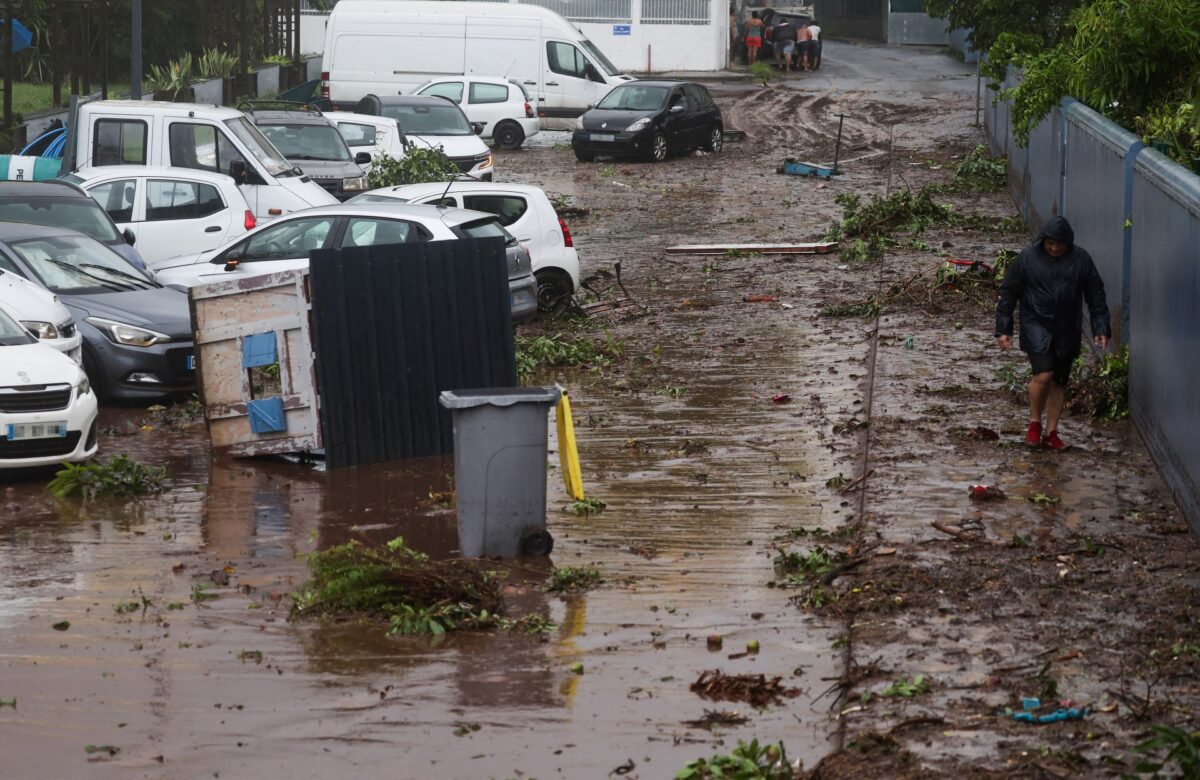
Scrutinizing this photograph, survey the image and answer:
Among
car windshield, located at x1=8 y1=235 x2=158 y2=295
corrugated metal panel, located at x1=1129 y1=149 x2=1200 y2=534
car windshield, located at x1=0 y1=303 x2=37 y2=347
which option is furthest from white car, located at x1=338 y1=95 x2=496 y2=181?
corrugated metal panel, located at x1=1129 y1=149 x2=1200 y2=534

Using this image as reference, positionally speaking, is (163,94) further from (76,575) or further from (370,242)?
(76,575)

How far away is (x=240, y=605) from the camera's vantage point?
8.42 m

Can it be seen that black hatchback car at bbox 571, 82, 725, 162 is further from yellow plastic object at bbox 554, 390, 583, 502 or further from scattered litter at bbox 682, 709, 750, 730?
scattered litter at bbox 682, 709, 750, 730

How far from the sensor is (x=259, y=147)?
67.9 feet

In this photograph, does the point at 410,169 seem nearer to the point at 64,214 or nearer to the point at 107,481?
the point at 64,214

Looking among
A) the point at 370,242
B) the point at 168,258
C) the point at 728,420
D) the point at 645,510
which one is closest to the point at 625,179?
the point at 168,258

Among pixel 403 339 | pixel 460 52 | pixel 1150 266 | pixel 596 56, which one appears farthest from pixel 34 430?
pixel 596 56

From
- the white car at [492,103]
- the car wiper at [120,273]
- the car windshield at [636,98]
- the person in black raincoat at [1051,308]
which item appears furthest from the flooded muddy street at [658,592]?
the white car at [492,103]

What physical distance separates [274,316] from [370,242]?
3.35 m

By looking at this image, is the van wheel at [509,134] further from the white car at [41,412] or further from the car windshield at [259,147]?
the white car at [41,412]

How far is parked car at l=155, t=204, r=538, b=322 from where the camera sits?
14906 millimetres

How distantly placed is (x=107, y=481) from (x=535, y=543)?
360 cm

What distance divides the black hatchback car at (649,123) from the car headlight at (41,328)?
66.7 feet

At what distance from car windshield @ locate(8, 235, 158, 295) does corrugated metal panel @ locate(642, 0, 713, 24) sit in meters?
37.3
